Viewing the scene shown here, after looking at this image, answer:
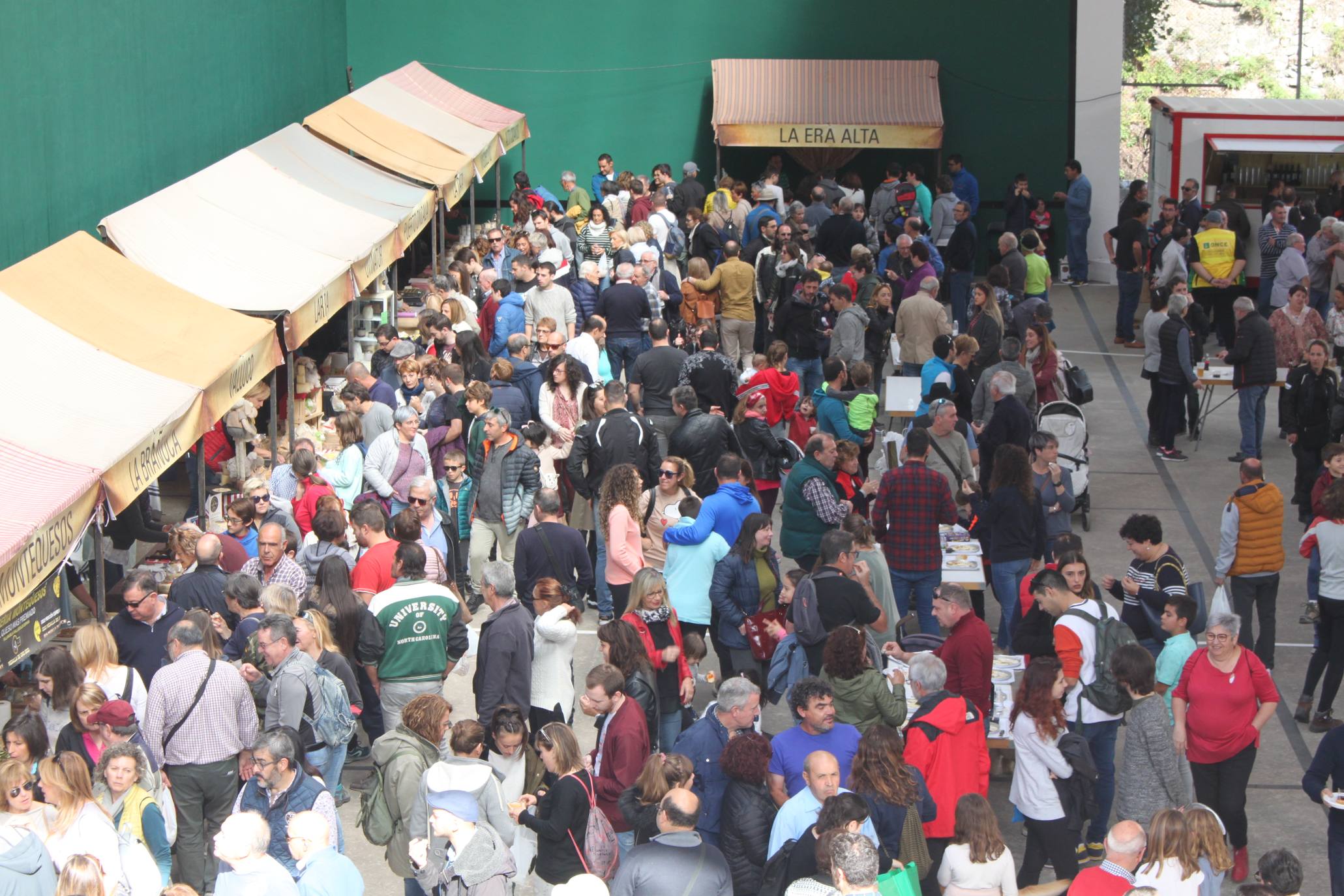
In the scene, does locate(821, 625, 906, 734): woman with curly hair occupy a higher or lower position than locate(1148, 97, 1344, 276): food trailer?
lower

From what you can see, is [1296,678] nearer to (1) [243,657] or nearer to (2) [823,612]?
(2) [823,612]

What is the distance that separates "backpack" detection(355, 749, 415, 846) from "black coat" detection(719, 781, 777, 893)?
4.49 ft

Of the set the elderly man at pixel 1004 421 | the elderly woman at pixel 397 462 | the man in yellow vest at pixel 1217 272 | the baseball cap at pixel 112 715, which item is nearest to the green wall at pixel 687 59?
the man in yellow vest at pixel 1217 272

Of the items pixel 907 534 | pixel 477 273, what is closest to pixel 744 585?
pixel 907 534

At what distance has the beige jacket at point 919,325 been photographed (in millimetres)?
13898

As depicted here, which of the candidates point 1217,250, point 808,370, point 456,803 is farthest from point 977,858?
point 1217,250

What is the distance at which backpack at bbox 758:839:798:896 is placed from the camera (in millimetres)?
6043

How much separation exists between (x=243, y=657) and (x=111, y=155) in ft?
25.9

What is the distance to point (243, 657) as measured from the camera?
301 inches

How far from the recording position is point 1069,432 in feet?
39.6

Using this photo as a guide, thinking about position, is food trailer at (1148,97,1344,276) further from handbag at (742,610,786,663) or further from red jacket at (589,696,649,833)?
→ red jacket at (589,696,649,833)

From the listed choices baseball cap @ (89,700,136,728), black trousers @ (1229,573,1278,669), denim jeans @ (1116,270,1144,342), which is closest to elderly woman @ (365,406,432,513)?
baseball cap @ (89,700,136,728)

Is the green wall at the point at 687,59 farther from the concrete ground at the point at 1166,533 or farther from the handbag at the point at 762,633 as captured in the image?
the handbag at the point at 762,633

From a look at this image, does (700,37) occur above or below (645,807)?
above
